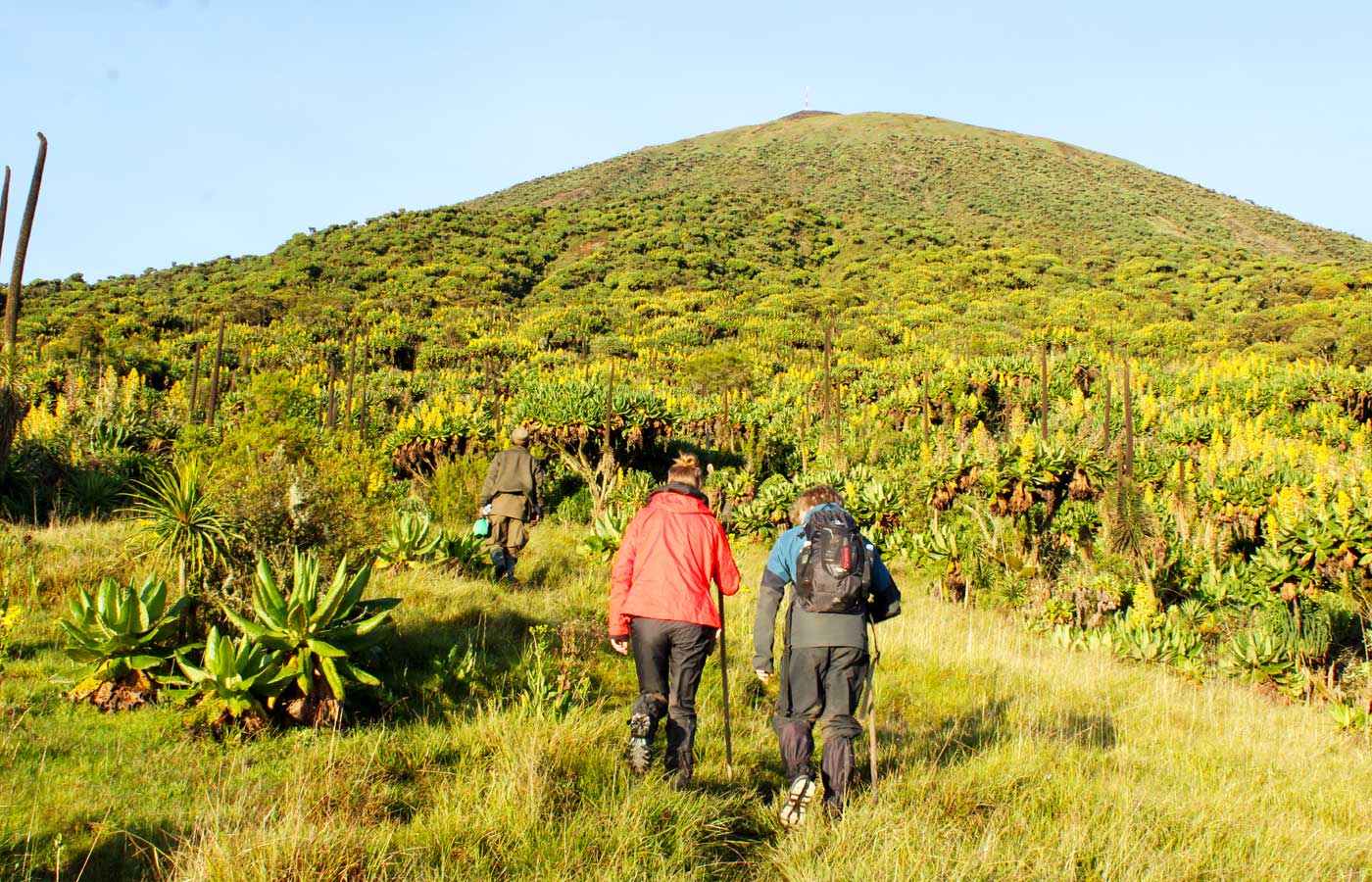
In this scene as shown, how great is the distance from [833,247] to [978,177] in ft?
91.4

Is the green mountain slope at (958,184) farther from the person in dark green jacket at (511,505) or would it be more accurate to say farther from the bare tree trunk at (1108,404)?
the person in dark green jacket at (511,505)

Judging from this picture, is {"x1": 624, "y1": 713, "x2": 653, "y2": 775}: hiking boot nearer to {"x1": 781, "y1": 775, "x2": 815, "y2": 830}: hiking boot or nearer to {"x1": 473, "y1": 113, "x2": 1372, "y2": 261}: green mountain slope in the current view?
{"x1": 781, "y1": 775, "x2": 815, "y2": 830}: hiking boot

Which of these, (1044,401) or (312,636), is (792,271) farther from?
(312,636)

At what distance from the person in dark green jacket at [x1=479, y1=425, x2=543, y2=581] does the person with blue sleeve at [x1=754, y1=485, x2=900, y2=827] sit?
443 centimetres

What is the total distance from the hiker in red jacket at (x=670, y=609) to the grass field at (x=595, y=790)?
231 mm

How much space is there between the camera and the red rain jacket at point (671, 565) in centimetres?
414

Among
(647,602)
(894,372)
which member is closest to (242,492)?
(647,602)

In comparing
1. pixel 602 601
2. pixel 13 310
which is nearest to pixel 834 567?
pixel 602 601

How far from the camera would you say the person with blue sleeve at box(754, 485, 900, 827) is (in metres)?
3.80

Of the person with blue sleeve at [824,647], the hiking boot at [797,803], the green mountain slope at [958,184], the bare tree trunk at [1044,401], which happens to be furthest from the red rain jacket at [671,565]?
the green mountain slope at [958,184]

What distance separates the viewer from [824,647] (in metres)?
3.88

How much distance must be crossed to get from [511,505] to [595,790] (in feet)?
15.1

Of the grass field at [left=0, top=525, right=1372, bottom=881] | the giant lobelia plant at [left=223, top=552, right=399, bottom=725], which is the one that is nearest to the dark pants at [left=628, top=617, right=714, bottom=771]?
the grass field at [left=0, top=525, right=1372, bottom=881]

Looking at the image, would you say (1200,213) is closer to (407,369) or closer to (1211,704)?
(407,369)
